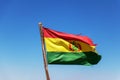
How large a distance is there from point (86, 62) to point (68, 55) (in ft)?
4.70

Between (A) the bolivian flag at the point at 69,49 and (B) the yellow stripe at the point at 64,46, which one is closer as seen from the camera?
(A) the bolivian flag at the point at 69,49

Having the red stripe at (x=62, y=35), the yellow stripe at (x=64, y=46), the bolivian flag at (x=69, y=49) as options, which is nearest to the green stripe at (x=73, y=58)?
the bolivian flag at (x=69, y=49)

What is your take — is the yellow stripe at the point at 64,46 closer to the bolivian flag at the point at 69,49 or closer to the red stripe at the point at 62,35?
the bolivian flag at the point at 69,49

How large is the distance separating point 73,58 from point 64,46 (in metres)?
1.09

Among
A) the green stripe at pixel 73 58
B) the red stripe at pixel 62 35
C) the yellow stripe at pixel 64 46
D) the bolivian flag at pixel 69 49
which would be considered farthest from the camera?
the red stripe at pixel 62 35

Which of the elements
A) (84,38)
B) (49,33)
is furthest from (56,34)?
(84,38)

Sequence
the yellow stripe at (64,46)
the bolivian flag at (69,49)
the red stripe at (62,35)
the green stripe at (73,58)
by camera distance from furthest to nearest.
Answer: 1. the red stripe at (62,35)
2. the yellow stripe at (64,46)
3. the bolivian flag at (69,49)
4. the green stripe at (73,58)

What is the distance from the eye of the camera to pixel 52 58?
82.1 ft

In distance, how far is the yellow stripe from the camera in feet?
82.8

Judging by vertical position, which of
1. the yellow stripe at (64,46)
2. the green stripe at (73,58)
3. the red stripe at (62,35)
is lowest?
the green stripe at (73,58)

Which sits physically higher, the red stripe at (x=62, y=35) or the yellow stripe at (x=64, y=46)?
the red stripe at (x=62, y=35)

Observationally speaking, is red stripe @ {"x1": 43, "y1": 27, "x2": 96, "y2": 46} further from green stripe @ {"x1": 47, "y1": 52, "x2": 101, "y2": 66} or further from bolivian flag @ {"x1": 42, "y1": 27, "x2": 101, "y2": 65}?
green stripe @ {"x1": 47, "y1": 52, "x2": 101, "y2": 66}

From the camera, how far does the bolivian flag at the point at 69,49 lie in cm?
2512

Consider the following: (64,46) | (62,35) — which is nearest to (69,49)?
(64,46)
